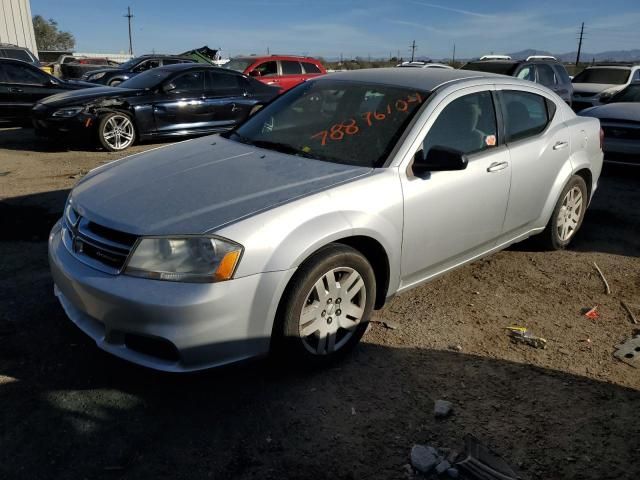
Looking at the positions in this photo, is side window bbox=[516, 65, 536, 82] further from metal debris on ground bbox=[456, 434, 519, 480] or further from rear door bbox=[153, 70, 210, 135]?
metal debris on ground bbox=[456, 434, 519, 480]

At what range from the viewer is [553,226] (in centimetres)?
480

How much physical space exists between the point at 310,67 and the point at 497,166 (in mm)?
12031

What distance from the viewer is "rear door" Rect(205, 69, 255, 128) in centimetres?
1007

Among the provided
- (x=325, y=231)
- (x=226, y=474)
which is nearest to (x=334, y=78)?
(x=325, y=231)

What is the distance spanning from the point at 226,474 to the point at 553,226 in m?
3.61

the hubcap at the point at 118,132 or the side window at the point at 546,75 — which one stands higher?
the side window at the point at 546,75

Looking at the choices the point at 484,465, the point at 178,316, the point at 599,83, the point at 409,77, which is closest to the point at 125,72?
the point at 599,83

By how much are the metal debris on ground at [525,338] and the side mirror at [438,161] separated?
118 centimetres

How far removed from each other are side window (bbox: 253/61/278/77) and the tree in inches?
2889

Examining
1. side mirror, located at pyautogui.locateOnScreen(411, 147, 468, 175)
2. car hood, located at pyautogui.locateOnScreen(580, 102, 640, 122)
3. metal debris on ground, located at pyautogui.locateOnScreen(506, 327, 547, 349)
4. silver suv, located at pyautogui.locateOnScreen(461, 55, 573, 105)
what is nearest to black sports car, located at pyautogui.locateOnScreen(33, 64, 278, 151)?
silver suv, located at pyautogui.locateOnScreen(461, 55, 573, 105)

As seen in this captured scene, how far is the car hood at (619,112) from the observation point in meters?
8.00

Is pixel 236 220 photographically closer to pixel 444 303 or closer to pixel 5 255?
pixel 444 303

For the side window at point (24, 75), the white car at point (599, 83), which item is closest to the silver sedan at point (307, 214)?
the side window at point (24, 75)

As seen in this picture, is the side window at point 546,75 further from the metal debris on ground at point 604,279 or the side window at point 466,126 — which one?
the side window at point 466,126
